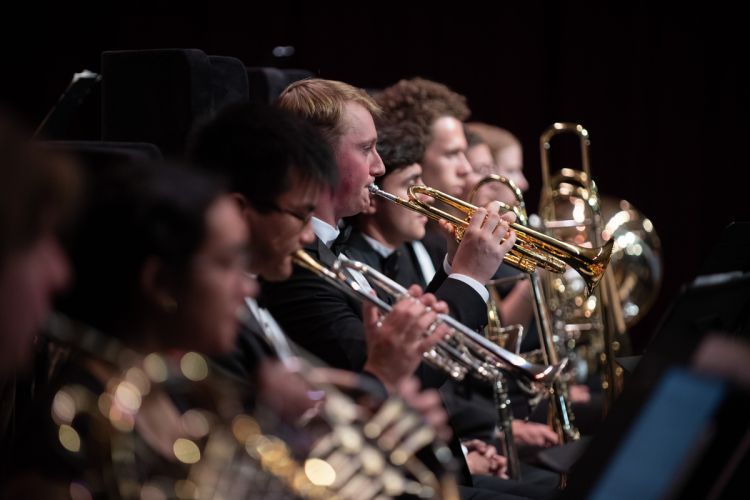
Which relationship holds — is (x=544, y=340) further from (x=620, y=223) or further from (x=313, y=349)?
(x=620, y=223)

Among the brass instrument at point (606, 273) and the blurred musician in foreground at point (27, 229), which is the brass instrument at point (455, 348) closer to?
the blurred musician in foreground at point (27, 229)

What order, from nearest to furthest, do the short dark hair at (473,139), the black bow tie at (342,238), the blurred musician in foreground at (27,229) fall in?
the blurred musician in foreground at (27,229) < the black bow tie at (342,238) < the short dark hair at (473,139)

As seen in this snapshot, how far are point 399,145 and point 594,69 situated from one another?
130 inches

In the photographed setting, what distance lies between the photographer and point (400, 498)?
2.21 m

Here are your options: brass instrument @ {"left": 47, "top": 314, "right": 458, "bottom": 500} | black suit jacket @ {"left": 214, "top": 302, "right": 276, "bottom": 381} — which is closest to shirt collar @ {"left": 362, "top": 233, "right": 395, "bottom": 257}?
black suit jacket @ {"left": 214, "top": 302, "right": 276, "bottom": 381}

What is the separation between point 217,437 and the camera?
1545 millimetres

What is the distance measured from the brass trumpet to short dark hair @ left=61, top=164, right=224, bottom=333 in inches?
56.4

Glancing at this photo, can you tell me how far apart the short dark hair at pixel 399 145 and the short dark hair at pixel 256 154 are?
1.38 m

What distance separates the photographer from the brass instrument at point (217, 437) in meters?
1.49

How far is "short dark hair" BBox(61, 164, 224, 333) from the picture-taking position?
1.55 metres

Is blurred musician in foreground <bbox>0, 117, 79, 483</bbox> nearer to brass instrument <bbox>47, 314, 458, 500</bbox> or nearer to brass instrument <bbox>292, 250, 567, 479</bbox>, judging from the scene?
brass instrument <bbox>47, 314, 458, 500</bbox>

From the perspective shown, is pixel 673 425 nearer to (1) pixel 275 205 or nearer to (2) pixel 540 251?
(1) pixel 275 205

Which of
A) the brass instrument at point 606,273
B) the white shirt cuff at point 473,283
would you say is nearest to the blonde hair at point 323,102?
the white shirt cuff at point 473,283

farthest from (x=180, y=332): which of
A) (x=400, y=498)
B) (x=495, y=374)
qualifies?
(x=495, y=374)
